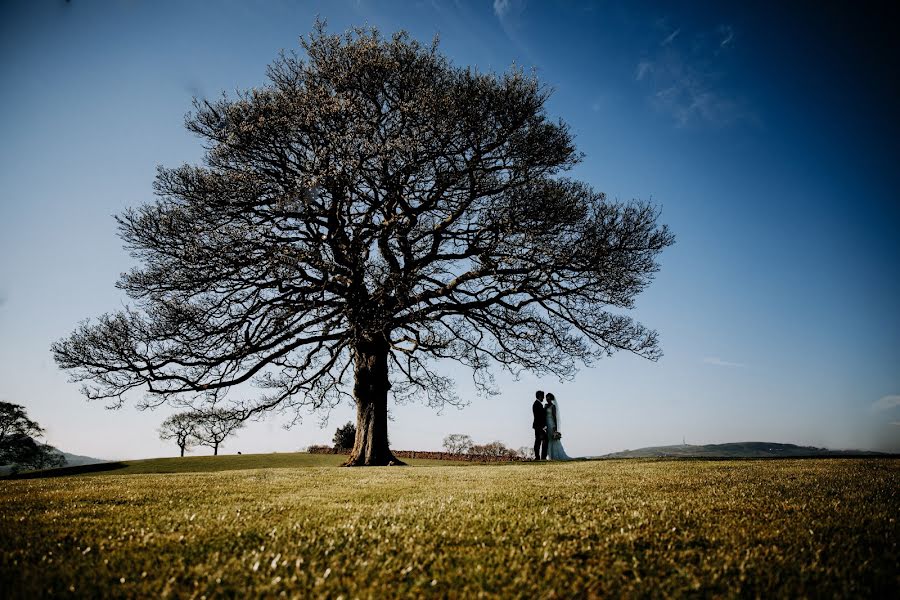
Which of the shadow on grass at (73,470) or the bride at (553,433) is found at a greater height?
the bride at (553,433)

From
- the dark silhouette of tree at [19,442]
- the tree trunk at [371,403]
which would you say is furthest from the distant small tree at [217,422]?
the dark silhouette of tree at [19,442]

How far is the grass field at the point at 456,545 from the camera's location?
373cm

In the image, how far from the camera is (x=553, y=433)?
21266 mm

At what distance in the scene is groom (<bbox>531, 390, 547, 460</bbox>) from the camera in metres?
21.5

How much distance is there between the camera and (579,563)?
4.24 meters

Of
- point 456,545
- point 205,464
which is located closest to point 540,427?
point 456,545

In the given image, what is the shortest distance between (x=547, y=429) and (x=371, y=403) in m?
8.37

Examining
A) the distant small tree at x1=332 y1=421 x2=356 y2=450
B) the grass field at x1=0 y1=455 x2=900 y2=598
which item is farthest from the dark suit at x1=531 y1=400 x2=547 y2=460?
the distant small tree at x1=332 y1=421 x2=356 y2=450

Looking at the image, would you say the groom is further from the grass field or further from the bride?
the grass field

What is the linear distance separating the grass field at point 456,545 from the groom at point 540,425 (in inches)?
530

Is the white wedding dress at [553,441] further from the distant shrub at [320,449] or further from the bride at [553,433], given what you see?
the distant shrub at [320,449]

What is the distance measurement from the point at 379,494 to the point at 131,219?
15053mm

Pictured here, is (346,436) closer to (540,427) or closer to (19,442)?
(540,427)

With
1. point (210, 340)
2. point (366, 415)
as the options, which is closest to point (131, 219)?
point (210, 340)
